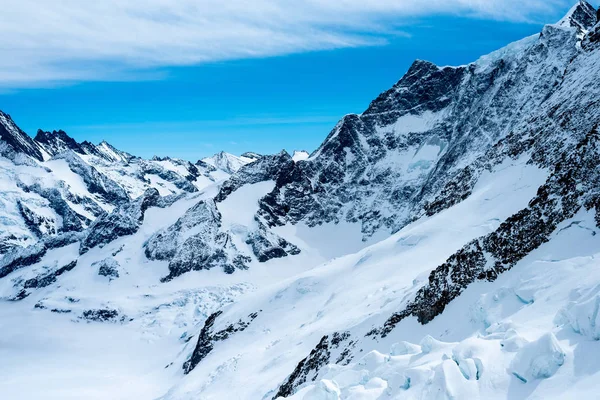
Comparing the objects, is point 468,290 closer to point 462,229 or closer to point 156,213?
point 462,229

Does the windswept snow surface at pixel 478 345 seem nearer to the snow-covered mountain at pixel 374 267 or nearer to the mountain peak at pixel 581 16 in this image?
the snow-covered mountain at pixel 374 267

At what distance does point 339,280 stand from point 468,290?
42.8 m

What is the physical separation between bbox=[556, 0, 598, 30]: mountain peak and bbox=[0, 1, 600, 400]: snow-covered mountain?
1.99ft

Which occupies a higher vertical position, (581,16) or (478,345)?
(581,16)

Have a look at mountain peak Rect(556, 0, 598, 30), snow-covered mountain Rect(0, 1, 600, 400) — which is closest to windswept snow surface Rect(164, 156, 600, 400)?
snow-covered mountain Rect(0, 1, 600, 400)

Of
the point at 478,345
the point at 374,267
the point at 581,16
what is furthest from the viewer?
the point at 581,16

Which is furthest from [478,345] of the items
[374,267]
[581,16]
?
[581,16]

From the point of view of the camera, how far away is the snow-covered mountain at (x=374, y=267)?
606 inches

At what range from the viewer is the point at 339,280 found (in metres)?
65.6

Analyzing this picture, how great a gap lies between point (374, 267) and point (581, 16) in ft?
402

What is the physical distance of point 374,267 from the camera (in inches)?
2287

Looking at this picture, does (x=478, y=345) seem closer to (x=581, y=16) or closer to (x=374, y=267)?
(x=374, y=267)

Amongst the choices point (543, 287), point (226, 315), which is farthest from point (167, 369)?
point (543, 287)

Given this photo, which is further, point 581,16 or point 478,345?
point 581,16
